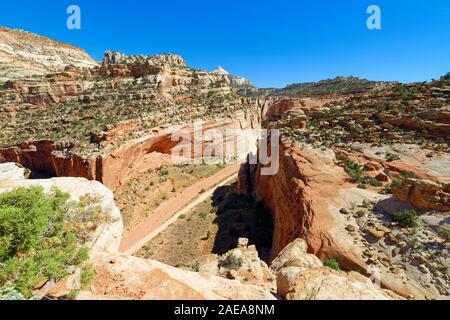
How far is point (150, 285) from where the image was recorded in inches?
274

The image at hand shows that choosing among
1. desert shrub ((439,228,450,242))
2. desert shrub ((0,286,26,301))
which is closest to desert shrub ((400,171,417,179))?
desert shrub ((439,228,450,242))

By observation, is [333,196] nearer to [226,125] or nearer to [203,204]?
[203,204]

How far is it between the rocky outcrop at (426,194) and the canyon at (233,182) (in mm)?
57

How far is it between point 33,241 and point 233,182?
2784cm

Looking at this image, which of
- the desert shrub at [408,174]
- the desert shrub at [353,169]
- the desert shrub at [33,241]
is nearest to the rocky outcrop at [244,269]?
the desert shrub at [33,241]

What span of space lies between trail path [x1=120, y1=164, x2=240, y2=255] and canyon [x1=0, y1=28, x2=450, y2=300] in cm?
19

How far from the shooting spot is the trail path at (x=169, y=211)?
2320cm

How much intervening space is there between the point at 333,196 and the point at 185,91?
115 ft

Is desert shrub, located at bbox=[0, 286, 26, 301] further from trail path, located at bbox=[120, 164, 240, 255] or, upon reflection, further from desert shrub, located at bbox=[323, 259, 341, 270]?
trail path, located at bbox=[120, 164, 240, 255]

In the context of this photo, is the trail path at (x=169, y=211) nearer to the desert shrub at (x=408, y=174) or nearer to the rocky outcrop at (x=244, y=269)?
the rocky outcrop at (x=244, y=269)

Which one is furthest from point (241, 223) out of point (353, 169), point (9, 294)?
point (9, 294)

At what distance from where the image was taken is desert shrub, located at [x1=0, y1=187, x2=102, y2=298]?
5355 millimetres

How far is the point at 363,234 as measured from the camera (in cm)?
1291
